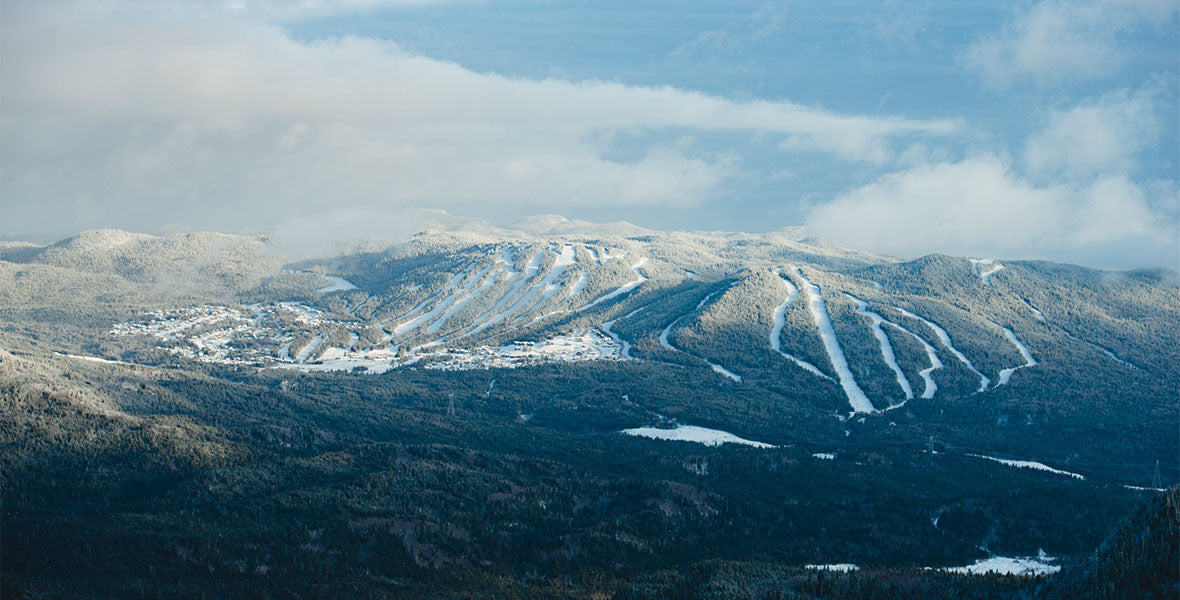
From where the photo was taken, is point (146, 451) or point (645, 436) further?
point (645, 436)

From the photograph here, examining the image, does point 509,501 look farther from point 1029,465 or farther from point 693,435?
point 1029,465

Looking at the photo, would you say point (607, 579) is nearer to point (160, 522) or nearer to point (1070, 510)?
point (160, 522)

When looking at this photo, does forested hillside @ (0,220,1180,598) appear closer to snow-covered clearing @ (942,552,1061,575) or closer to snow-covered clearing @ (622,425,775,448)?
snow-covered clearing @ (942,552,1061,575)

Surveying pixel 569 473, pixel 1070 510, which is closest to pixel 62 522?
pixel 569 473

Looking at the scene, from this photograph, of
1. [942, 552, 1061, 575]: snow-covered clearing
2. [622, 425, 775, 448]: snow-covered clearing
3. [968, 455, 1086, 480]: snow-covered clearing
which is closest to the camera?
[942, 552, 1061, 575]: snow-covered clearing

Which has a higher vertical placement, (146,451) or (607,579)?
(146,451)

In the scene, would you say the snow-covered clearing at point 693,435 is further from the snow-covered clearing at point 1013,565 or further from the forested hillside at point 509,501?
the snow-covered clearing at point 1013,565

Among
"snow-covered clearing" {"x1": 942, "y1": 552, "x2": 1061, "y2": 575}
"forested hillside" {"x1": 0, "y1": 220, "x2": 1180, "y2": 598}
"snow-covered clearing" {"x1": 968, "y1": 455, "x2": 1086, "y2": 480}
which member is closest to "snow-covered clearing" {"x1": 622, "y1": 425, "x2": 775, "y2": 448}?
"forested hillside" {"x1": 0, "y1": 220, "x2": 1180, "y2": 598}
